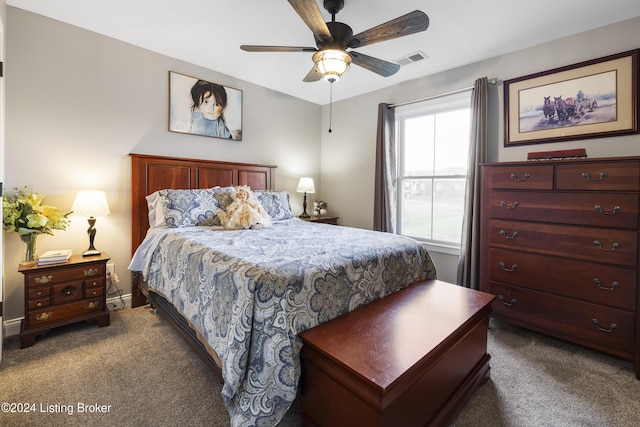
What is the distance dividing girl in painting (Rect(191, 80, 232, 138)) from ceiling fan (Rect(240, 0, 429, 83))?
1483 mm

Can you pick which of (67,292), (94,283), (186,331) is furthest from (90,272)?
(186,331)

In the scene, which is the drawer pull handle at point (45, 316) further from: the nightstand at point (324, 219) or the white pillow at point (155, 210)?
the nightstand at point (324, 219)

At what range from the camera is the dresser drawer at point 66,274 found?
215 centimetres

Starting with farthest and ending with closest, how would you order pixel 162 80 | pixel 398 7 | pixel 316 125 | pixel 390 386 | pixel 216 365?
pixel 316 125 → pixel 162 80 → pixel 398 7 → pixel 216 365 → pixel 390 386

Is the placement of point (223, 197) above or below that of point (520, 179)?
below

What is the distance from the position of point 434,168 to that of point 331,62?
2.11m

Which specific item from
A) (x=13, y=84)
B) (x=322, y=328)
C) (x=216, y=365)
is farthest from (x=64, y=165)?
(x=322, y=328)

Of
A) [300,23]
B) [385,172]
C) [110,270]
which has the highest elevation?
[300,23]

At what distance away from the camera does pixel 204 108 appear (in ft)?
11.0

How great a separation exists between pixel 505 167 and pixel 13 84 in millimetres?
4052

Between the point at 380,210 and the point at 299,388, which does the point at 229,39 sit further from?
the point at 299,388

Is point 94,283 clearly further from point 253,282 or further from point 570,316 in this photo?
point 570,316

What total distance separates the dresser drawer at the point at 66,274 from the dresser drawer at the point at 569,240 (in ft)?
11.0

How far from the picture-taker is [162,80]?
3.06 metres
